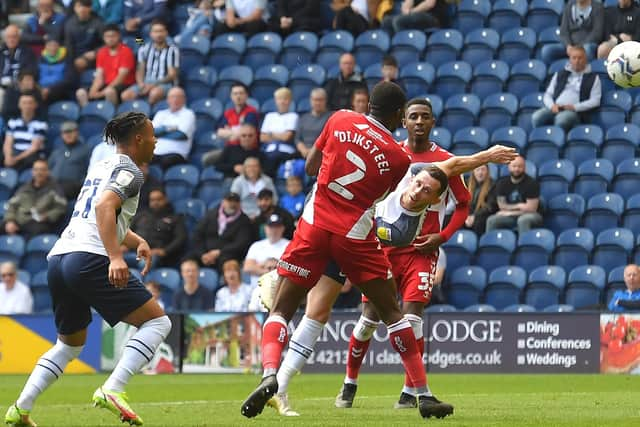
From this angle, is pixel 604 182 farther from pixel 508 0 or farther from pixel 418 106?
pixel 418 106

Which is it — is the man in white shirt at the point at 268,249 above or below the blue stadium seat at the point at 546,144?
below

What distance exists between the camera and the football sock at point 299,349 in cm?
954

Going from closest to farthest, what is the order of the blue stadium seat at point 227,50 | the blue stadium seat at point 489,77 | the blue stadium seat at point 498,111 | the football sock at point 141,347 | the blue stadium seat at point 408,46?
1. the football sock at point 141,347
2. the blue stadium seat at point 498,111
3. the blue stadium seat at point 489,77
4. the blue stadium seat at point 408,46
5. the blue stadium seat at point 227,50

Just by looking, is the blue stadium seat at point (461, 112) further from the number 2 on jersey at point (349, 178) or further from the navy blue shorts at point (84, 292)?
the navy blue shorts at point (84, 292)

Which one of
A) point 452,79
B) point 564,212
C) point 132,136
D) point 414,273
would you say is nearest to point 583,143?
point 564,212

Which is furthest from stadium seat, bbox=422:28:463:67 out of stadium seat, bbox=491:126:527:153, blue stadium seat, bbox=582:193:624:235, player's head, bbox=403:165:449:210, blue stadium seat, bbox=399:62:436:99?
player's head, bbox=403:165:449:210

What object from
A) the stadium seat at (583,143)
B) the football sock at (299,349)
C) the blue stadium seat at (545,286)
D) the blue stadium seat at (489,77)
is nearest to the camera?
the football sock at (299,349)

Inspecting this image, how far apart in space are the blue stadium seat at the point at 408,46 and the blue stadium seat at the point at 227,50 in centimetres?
298

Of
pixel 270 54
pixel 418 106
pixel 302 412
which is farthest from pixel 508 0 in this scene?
pixel 302 412

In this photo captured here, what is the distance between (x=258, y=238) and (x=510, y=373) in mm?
4550

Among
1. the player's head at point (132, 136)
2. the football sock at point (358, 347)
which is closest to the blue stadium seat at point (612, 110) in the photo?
the football sock at point (358, 347)

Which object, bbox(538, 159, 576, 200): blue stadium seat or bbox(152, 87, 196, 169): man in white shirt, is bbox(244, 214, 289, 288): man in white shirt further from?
bbox(538, 159, 576, 200): blue stadium seat

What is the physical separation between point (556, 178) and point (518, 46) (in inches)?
128

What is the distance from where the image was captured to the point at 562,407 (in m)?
10.3
